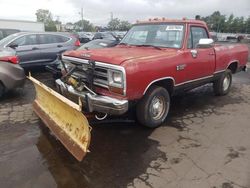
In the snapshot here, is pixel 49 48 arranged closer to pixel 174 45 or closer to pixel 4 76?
pixel 4 76

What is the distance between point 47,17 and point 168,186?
4041 inches

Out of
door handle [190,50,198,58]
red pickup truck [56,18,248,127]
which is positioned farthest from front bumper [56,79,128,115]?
door handle [190,50,198,58]

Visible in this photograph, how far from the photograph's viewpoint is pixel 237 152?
13.4 feet

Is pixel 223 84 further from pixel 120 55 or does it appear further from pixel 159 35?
pixel 120 55

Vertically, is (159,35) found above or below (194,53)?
above

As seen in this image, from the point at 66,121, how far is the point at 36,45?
654 cm

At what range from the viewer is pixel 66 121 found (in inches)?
157

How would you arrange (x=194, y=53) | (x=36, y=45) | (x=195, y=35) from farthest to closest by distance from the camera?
(x=36, y=45), (x=195, y=35), (x=194, y=53)

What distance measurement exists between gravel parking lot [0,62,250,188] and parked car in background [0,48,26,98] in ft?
2.57

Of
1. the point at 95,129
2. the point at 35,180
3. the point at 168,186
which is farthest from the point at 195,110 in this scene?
the point at 35,180

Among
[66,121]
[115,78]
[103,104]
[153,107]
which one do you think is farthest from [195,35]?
[66,121]

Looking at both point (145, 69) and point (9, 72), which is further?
point (9, 72)

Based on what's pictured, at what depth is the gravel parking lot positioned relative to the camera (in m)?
→ 3.36

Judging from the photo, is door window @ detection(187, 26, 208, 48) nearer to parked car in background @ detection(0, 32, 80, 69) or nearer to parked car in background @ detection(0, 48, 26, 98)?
parked car in background @ detection(0, 48, 26, 98)
